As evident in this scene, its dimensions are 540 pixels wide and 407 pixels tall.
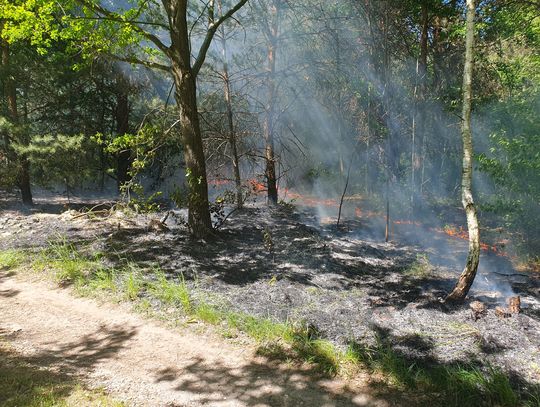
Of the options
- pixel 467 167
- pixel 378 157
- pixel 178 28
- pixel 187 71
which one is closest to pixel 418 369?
pixel 467 167

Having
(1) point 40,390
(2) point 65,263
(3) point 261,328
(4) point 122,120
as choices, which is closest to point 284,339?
(3) point 261,328

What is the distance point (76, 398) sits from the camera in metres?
3.08

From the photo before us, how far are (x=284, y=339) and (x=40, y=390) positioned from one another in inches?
95.3

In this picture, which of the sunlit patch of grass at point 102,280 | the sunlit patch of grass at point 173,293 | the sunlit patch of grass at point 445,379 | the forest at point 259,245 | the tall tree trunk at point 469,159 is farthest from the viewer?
the sunlit patch of grass at point 102,280

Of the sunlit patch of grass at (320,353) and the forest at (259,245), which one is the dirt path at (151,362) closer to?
the forest at (259,245)

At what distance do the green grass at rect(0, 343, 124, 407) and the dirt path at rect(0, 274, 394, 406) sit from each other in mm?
127

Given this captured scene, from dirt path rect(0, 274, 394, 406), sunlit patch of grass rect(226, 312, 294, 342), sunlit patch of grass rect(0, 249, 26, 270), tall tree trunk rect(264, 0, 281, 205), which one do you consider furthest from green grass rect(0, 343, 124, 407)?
tall tree trunk rect(264, 0, 281, 205)

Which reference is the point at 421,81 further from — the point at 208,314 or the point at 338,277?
the point at 208,314

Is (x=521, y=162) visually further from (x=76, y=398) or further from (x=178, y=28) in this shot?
(x=76, y=398)

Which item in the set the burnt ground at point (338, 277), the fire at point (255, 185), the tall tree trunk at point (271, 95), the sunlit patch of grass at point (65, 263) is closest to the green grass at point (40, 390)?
the burnt ground at point (338, 277)

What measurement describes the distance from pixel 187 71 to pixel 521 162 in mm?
7313

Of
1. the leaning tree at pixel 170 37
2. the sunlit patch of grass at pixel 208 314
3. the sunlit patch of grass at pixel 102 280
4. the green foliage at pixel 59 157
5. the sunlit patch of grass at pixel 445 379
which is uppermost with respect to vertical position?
the leaning tree at pixel 170 37

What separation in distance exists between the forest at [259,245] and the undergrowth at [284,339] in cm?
2

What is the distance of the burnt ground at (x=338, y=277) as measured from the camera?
4098mm
